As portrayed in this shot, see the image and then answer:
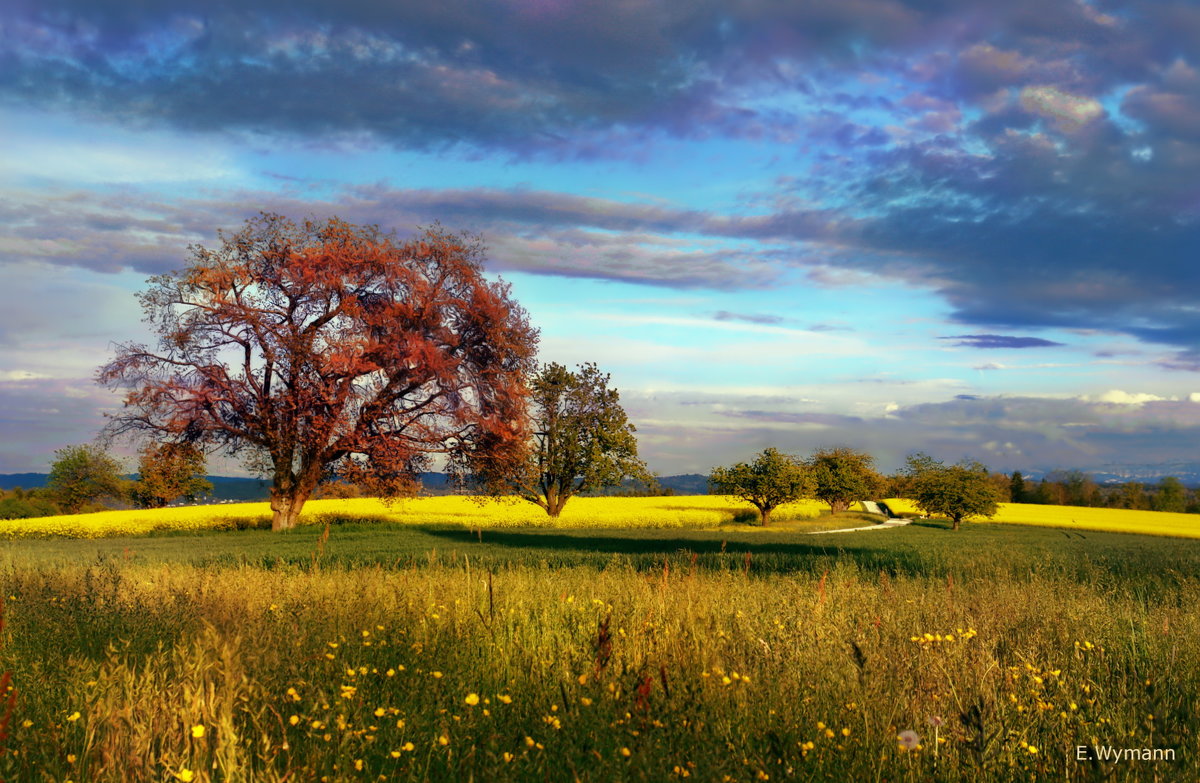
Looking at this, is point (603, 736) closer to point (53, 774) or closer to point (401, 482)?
point (53, 774)

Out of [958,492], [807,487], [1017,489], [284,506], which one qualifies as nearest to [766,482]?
[807,487]

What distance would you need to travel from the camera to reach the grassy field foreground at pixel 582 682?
151 inches

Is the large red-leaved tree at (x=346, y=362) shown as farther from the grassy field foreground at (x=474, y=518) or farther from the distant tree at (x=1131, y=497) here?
the distant tree at (x=1131, y=497)

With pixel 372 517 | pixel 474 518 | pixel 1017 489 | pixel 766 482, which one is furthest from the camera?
pixel 1017 489

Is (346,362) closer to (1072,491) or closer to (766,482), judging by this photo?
(766,482)

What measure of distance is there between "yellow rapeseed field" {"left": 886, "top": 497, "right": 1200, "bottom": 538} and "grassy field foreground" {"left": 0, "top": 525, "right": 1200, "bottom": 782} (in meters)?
43.2

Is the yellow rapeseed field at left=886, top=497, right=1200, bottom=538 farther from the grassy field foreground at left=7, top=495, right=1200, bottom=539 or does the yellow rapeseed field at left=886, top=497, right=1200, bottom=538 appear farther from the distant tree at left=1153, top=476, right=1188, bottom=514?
the distant tree at left=1153, top=476, right=1188, bottom=514

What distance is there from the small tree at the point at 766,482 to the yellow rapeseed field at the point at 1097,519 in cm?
860

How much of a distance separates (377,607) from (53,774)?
372cm

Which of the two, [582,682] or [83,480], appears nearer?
[582,682]

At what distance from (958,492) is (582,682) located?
43.9 m

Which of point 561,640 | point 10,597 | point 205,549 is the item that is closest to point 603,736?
point 561,640

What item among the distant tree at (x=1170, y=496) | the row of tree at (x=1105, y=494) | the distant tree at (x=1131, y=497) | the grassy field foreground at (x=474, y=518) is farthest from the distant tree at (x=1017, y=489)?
the grassy field foreground at (x=474, y=518)

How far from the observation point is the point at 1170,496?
294 feet
